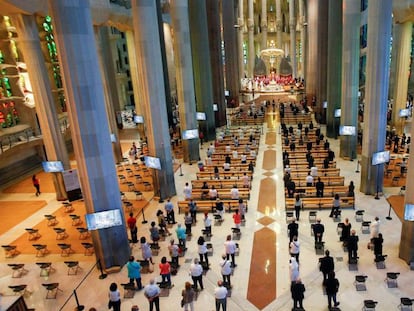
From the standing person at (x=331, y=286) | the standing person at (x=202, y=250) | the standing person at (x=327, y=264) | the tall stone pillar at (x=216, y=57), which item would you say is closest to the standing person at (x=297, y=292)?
the standing person at (x=331, y=286)

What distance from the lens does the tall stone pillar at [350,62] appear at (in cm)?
2153

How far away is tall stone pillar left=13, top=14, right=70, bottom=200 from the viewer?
61.4ft

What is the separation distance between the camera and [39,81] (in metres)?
19.0

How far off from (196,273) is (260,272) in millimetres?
2546

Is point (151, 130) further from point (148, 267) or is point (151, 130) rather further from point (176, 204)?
point (148, 267)

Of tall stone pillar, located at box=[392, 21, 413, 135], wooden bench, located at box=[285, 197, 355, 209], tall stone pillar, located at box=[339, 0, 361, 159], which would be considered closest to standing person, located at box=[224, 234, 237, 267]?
wooden bench, located at box=[285, 197, 355, 209]

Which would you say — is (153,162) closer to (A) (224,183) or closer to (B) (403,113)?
(A) (224,183)

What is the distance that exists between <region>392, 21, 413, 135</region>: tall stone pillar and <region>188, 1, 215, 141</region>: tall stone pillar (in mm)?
A: 16042

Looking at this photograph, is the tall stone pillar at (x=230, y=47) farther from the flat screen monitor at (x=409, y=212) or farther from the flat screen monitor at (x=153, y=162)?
the flat screen monitor at (x=409, y=212)

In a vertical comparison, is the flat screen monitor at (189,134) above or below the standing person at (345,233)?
above

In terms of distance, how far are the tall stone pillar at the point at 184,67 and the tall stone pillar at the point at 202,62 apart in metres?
5.84

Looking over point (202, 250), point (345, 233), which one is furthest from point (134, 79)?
point (345, 233)

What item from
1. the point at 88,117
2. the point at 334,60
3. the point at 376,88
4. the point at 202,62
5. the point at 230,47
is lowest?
the point at 376,88

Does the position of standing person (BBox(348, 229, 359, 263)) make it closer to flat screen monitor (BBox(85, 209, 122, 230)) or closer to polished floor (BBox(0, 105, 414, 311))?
polished floor (BBox(0, 105, 414, 311))
